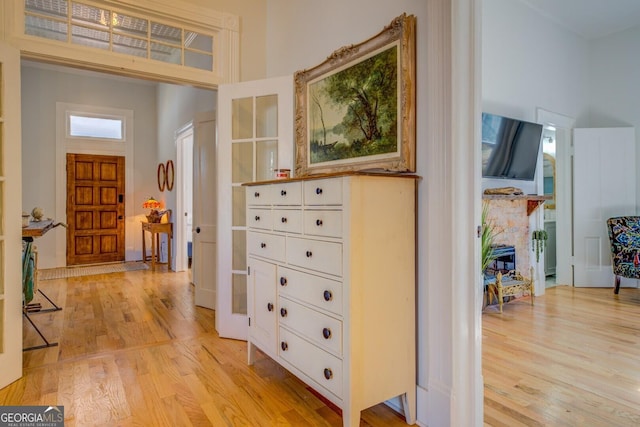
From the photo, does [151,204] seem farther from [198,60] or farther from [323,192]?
[323,192]

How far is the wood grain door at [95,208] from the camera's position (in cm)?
646

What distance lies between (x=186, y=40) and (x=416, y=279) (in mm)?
2674

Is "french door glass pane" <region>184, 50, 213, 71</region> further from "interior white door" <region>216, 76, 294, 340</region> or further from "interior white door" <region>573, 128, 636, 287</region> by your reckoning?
"interior white door" <region>573, 128, 636, 287</region>

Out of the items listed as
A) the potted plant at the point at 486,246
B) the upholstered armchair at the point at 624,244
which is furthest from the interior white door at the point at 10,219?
the upholstered armchair at the point at 624,244

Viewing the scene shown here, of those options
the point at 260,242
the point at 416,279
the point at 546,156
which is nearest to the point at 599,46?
the point at 546,156

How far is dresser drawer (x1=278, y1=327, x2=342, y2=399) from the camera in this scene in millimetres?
1692

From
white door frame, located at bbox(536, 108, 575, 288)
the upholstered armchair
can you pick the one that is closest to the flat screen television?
white door frame, located at bbox(536, 108, 575, 288)

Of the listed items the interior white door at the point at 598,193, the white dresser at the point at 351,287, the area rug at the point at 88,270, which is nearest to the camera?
the white dresser at the point at 351,287

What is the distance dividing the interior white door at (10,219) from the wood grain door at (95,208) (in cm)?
491

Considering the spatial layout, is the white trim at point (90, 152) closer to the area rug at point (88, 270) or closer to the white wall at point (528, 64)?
the area rug at point (88, 270)

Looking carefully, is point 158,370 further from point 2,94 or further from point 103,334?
point 2,94

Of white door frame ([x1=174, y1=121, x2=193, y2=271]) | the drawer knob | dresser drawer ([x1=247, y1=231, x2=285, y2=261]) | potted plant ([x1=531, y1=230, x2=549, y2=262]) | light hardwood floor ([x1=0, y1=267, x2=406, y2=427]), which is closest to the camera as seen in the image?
the drawer knob

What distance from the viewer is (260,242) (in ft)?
7.68

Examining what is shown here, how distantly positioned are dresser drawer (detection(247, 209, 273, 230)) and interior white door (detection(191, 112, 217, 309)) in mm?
1719
